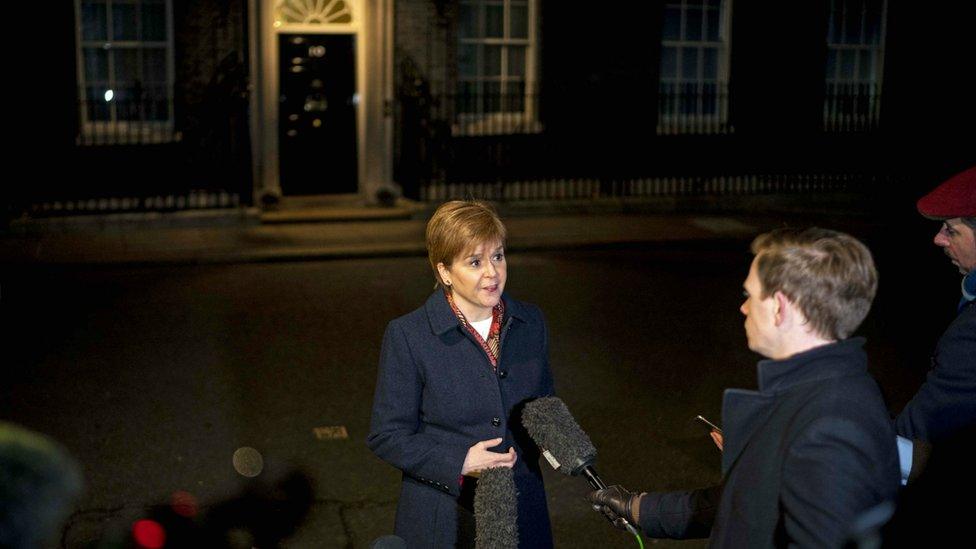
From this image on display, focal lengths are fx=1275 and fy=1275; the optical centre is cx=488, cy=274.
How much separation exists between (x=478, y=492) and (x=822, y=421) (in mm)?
1161

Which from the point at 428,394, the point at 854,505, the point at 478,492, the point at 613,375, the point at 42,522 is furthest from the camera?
the point at 613,375

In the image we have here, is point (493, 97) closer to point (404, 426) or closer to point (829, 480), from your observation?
point (404, 426)

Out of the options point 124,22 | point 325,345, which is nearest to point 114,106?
point 124,22

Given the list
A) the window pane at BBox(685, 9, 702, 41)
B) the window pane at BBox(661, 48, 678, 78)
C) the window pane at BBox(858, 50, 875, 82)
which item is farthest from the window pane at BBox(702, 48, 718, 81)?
the window pane at BBox(858, 50, 875, 82)

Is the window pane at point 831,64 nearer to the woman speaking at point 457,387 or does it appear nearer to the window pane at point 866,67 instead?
the window pane at point 866,67

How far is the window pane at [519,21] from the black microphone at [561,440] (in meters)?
15.5

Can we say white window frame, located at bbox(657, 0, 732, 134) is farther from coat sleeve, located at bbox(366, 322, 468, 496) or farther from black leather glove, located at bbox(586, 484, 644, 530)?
black leather glove, located at bbox(586, 484, 644, 530)

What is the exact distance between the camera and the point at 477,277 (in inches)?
157

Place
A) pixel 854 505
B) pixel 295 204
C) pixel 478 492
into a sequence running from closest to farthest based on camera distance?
pixel 854 505, pixel 478 492, pixel 295 204

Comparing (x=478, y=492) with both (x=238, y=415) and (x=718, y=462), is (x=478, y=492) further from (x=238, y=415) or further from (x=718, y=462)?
(x=238, y=415)

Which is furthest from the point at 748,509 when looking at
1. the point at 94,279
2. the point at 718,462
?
the point at 94,279

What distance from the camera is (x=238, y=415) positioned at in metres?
8.04

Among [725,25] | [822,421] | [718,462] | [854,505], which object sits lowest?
[718,462]

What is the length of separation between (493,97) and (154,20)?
479 cm
